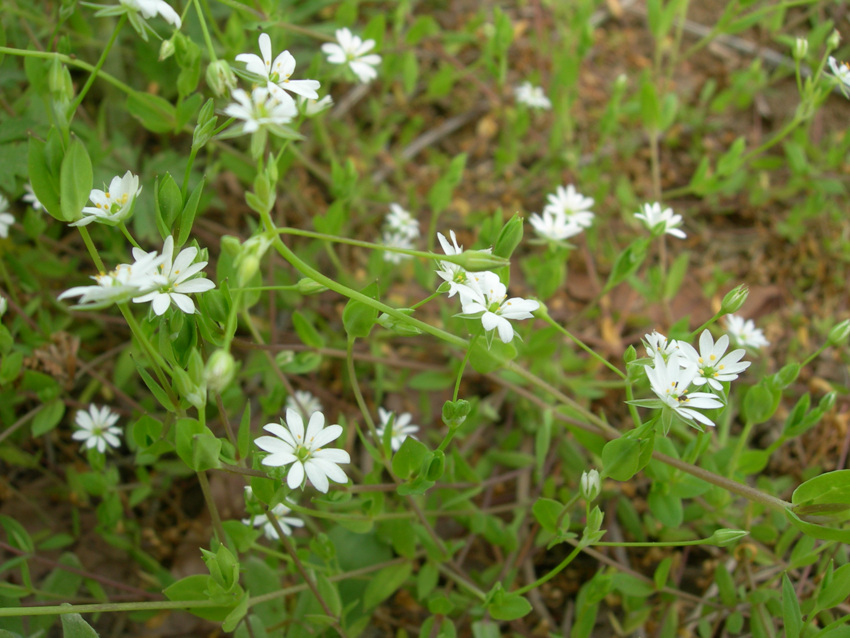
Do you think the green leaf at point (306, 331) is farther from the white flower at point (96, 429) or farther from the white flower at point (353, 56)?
the white flower at point (353, 56)

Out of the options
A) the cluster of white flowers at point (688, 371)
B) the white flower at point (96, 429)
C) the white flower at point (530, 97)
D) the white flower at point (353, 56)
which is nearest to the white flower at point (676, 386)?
the cluster of white flowers at point (688, 371)

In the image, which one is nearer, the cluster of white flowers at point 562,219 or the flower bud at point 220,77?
the flower bud at point 220,77

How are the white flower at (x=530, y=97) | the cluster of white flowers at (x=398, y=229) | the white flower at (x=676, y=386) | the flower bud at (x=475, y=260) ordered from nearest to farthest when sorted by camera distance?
the flower bud at (x=475, y=260) → the white flower at (x=676, y=386) → the cluster of white flowers at (x=398, y=229) → the white flower at (x=530, y=97)

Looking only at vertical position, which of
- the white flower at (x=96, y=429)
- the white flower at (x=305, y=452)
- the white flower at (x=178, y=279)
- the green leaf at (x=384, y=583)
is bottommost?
the green leaf at (x=384, y=583)

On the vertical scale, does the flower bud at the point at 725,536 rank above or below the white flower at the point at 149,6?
below

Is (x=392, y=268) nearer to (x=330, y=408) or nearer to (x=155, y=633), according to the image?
(x=330, y=408)

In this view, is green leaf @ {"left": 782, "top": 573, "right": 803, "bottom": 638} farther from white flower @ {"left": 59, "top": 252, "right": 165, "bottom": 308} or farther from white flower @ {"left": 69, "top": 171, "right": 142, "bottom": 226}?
white flower @ {"left": 69, "top": 171, "right": 142, "bottom": 226}
